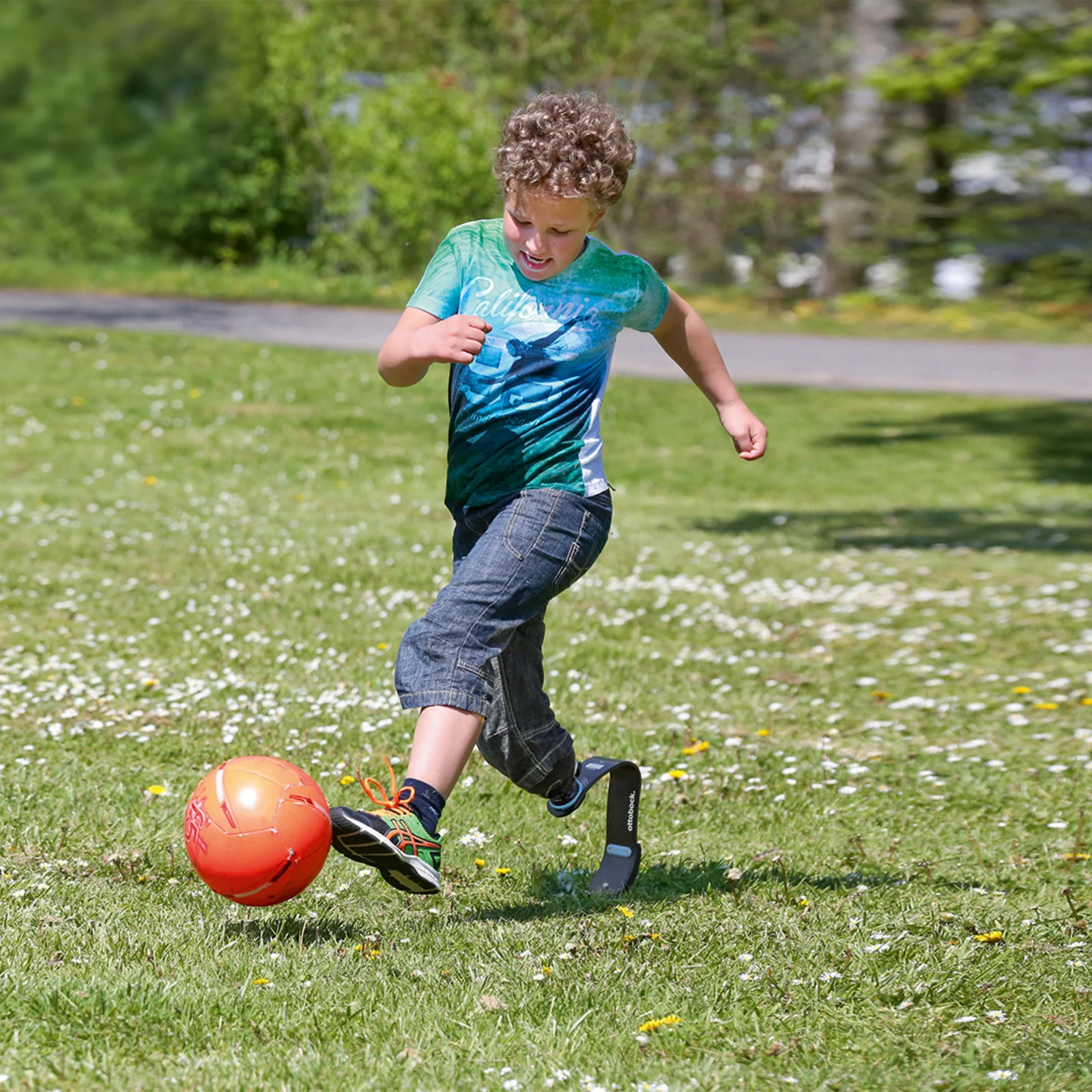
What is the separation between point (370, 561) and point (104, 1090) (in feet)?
24.0

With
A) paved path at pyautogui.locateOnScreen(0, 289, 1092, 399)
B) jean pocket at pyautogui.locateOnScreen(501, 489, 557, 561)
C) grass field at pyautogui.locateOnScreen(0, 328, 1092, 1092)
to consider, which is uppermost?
jean pocket at pyautogui.locateOnScreen(501, 489, 557, 561)

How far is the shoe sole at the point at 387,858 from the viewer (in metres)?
3.78

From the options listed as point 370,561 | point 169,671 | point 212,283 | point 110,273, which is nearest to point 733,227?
point 212,283

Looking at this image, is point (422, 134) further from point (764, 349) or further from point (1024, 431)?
point (1024, 431)

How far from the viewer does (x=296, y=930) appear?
4184 mm

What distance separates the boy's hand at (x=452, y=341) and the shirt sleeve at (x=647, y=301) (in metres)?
0.57

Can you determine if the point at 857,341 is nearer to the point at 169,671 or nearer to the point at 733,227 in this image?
the point at 733,227

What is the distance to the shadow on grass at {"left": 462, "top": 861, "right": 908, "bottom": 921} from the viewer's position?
4.57 m

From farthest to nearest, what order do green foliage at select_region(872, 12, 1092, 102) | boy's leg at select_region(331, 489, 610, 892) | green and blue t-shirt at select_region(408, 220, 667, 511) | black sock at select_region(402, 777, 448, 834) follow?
green foliage at select_region(872, 12, 1092, 102)
green and blue t-shirt at select_region(408, 220, 667, 511)
boy's leg at select_region(331, 489, 610, 892)
black sock at select_region(402, 777, 448, 834)

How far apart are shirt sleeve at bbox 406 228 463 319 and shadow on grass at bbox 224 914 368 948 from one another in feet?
5.29

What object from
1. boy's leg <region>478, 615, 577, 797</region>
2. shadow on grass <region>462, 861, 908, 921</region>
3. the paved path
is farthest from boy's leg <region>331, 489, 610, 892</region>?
the paved path

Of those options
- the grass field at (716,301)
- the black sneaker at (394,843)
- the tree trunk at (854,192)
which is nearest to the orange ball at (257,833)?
the black sneaker at (394,843)

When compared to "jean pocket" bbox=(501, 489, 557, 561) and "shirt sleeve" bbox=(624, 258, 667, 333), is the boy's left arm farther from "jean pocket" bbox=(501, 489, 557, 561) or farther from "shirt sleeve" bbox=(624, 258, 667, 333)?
"jean pocket" bbox=(501, 489, 557, 561)

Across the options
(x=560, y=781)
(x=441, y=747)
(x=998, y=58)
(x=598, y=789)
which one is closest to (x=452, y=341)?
(x=441, y=747)
